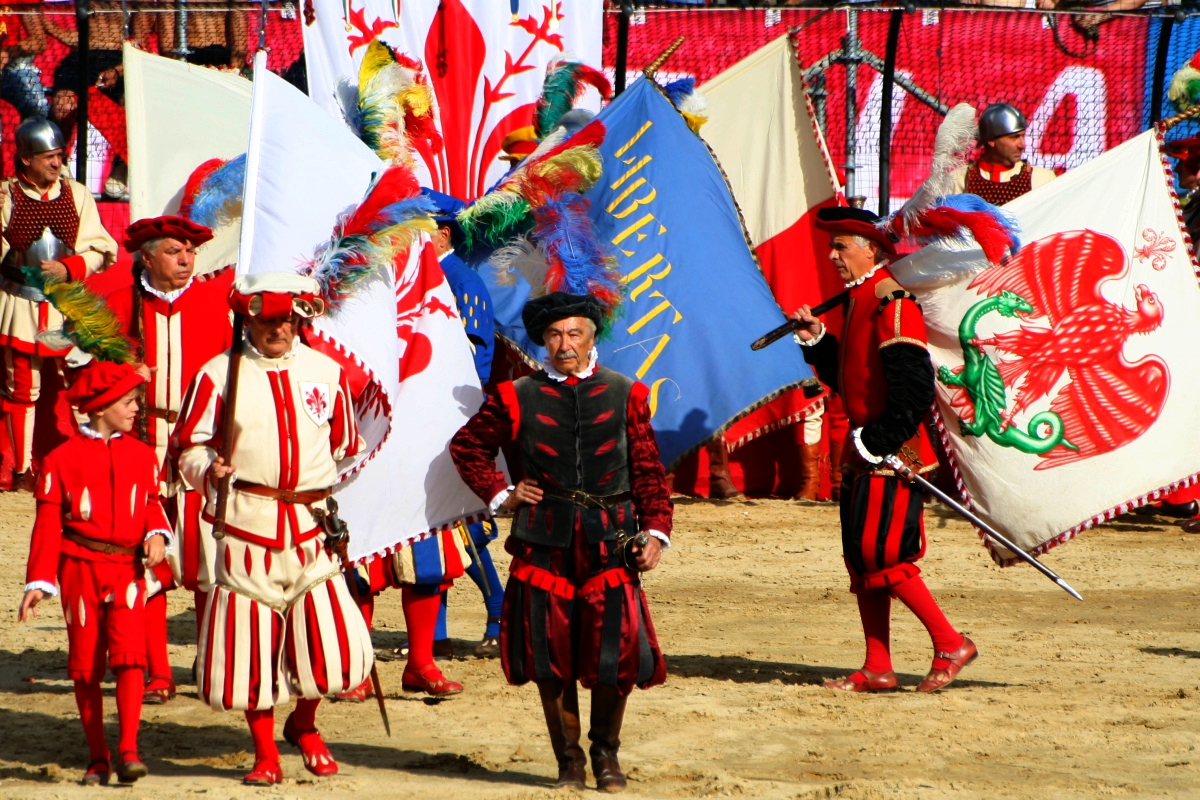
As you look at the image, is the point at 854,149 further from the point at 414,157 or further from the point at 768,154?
the point at 414,157

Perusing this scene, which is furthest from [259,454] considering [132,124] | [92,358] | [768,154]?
[768,154]

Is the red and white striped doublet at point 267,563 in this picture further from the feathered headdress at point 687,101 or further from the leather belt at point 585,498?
the feathered headdress at point 687,101

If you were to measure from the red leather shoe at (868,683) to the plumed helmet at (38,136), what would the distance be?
540cm

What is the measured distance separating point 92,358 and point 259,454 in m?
0.69

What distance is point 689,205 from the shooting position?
6758 mm

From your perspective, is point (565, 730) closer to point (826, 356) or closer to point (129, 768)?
point (129, 768)

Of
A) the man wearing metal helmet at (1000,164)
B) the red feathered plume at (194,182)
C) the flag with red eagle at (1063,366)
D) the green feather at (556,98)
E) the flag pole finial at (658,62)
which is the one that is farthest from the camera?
the man wearing metal helmet at (1000,164)

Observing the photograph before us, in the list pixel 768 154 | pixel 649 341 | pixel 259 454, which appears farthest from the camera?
pixel 768 154

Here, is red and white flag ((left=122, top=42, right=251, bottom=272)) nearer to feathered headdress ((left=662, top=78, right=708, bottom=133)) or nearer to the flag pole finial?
the flag pole finial

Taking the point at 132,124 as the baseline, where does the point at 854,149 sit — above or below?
above

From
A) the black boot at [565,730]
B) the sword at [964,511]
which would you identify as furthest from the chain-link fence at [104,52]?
the black boot at [565,730]

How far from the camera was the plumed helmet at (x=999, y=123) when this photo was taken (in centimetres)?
804

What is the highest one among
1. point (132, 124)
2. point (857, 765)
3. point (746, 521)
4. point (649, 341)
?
point (132, 124)

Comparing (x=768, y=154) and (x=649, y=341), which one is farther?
(x=768, y=154)
